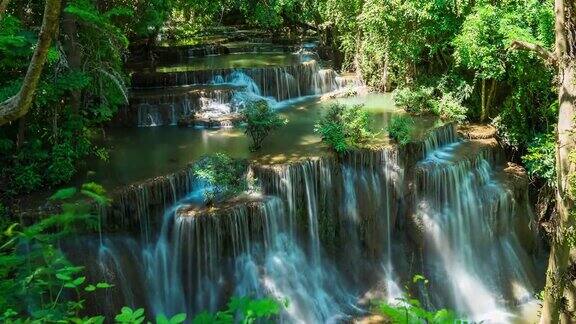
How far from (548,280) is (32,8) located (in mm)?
9289

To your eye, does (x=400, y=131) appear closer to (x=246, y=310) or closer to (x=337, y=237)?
(x=337, y=237)

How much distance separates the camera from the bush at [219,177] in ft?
29.2

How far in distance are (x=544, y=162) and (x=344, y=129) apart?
416cm

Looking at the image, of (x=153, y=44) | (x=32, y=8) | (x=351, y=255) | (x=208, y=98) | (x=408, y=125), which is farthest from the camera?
(x=153, y=44)

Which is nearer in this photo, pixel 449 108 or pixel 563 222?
pixel 563 222

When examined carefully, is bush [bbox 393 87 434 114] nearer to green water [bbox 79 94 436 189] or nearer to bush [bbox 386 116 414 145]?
green water [bbox 79 94 436 189]

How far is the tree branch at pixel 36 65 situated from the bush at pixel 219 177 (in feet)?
18.9

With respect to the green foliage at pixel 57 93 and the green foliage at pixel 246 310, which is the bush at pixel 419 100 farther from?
the green foliage at pixel 246 310

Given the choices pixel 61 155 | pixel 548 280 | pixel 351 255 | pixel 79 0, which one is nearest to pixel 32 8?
pixel 79 0

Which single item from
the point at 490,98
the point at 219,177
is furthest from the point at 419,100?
the point at 219,177

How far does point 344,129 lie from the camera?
34.1ft

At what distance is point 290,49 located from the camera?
21609 mm

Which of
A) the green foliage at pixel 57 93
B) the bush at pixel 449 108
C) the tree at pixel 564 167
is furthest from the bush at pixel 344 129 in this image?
the tree at pixel 564 167

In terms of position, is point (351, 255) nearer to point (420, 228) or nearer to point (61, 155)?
point (420, 228)
